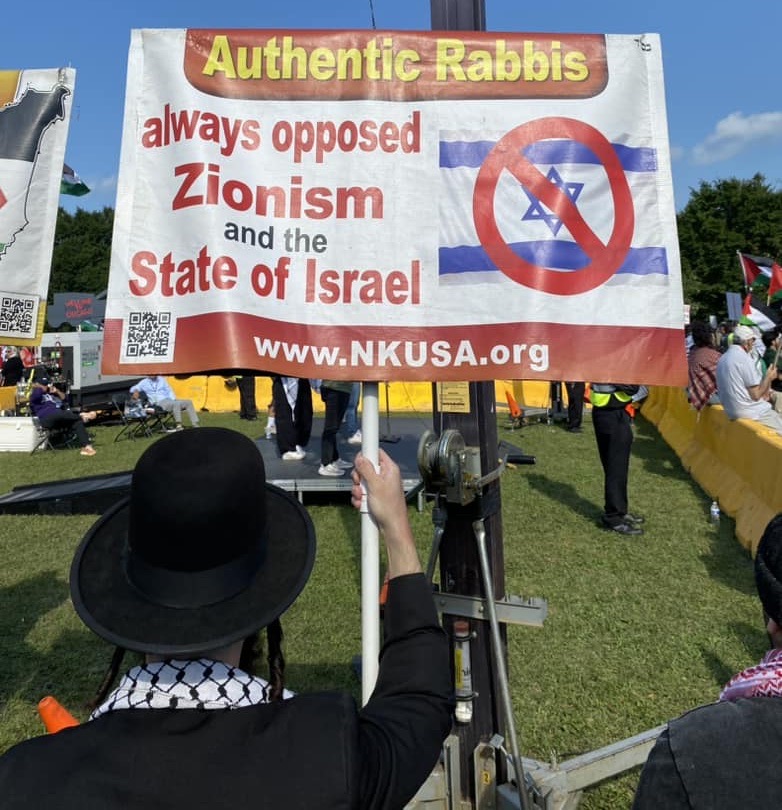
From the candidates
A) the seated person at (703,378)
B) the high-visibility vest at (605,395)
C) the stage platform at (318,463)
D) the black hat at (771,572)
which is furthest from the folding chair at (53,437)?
the black hat at (771,572)

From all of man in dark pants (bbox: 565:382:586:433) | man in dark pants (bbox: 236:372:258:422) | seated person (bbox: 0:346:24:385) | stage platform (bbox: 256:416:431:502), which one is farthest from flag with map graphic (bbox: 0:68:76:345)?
seated person (bbox: 0:346:24:385)

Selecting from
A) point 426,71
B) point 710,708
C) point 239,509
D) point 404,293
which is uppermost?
point 426,71

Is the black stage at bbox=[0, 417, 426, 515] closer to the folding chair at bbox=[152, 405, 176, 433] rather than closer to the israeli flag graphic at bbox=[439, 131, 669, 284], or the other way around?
the israeli flag graphic at bbox=[439, 131, 669, 284]

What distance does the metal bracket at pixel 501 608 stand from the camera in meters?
2.60

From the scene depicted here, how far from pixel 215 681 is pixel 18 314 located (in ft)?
7.22

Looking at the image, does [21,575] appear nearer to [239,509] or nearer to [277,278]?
[277,278]

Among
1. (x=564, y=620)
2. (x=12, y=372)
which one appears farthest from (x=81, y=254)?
(x=564, y=620)

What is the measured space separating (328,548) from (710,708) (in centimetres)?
556

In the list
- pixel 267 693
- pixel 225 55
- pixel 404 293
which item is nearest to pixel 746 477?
pixel 404 293

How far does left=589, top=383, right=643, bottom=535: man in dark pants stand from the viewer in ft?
22.1

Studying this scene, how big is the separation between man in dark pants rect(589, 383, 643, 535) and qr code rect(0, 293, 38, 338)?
507 centimetres

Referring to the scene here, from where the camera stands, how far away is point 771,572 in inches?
52.7

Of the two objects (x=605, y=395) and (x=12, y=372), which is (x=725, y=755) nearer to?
(x=605, y=395)

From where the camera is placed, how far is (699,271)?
1694 inches
